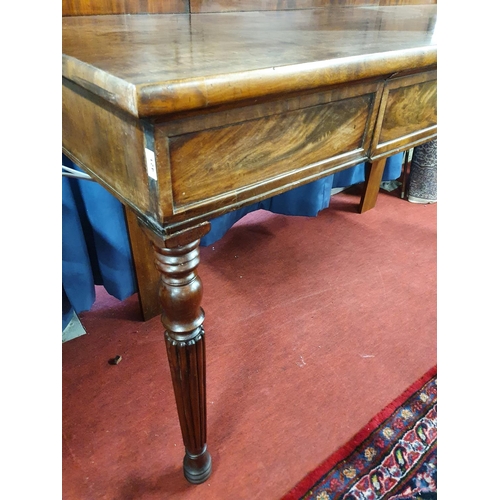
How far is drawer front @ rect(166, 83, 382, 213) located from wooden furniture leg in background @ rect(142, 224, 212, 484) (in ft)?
0.19

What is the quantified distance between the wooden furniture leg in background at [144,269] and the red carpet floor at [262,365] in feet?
0.16

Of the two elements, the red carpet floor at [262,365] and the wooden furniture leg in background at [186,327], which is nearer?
the wooden furniture leg in background at [186,327]

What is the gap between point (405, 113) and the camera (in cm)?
71

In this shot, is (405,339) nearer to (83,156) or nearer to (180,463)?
(180,463)

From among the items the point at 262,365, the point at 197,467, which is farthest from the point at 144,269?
the point at 197,467

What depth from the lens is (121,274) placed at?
110cm

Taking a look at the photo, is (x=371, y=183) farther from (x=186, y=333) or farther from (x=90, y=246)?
(x=186, y=333)

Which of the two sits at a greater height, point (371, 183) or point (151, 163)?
point (151, 163)

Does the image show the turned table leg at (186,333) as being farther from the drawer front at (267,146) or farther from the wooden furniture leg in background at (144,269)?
the wooden furniture leg in background at (144,269)

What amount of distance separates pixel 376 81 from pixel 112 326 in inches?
34.1

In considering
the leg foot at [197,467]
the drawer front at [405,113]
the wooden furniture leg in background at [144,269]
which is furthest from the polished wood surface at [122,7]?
the leg foot at [197,467]

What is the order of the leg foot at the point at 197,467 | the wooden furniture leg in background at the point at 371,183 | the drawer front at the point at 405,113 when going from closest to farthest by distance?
the drawer front at the point at 405,113 → the leg foot at the point at 197,467 → the wooden furniture leg in background at the point at 371,183

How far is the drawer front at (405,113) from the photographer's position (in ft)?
2.18

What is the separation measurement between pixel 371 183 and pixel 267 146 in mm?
1203
